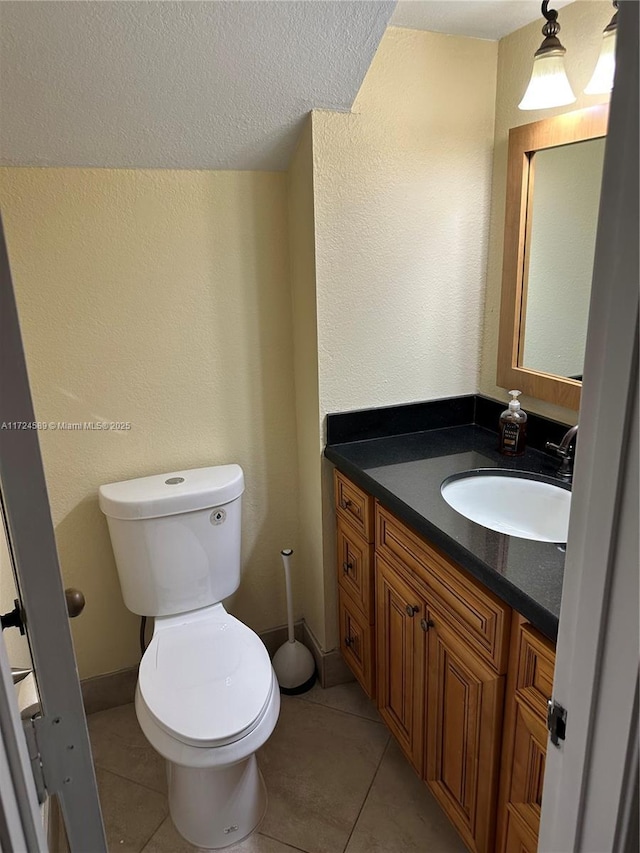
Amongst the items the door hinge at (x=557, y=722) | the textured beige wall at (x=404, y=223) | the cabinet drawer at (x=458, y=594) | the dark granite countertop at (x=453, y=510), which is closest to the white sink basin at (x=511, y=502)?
the dark granite countertop at (x=453, y=510)

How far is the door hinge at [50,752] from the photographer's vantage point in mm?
658

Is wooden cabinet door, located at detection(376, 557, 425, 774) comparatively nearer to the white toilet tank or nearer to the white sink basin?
the white sink basin

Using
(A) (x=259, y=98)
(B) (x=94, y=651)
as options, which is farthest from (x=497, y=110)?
(B) (x=94, y=651)

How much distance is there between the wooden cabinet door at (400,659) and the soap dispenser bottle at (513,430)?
0.51m

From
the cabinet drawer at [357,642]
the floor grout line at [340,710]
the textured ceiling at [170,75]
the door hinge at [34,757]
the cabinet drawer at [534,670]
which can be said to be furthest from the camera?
the floor grout line at [340,710]

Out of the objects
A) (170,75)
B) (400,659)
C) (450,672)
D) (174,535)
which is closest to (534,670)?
(450,672)

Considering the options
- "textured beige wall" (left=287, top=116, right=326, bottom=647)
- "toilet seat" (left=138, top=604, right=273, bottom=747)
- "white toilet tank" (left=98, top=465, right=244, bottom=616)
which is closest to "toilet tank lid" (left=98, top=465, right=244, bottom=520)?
"white toilet tank" (left=98, top=465, right=244, bottom=616)

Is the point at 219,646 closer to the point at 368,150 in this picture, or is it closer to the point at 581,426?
A: the point at 581,426

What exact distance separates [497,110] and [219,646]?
1763mm

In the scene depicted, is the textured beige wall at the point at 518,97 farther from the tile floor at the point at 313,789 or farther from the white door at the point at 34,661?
the white door at the point at 34,661

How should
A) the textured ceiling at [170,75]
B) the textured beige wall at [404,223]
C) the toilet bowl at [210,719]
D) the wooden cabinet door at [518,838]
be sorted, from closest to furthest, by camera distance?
the wooden cabinet door at [518,838] < the textured ceiling at [170,75] < the toilet bowl at [210,719] < the textured beige wall at [404,223]

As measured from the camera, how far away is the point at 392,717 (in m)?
1.72

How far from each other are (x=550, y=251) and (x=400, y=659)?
122 cm

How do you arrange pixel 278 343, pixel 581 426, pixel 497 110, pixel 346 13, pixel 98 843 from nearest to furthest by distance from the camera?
pixel 581 426 < pixel 98 843 < pixel 346 13 < pixel 497 110 < pixel 278 343
